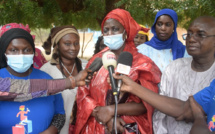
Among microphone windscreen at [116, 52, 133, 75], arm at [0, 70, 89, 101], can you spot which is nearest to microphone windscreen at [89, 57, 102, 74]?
arm at [0, 70, 89, 101]

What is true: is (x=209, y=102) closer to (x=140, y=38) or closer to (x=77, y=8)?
(x=140, y=38)

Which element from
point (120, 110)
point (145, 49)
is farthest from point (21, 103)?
point (145, 49)

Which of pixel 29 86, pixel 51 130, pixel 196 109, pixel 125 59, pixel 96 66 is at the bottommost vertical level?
pixel 51 130

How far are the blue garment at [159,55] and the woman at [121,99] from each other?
2.62 ft

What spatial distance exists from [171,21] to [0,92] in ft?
8.02

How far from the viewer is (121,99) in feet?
6.73

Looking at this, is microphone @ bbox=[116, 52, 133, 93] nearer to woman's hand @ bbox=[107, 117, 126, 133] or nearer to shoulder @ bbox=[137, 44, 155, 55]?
woman's hand @ bbox=[107, 117, 126, 133]

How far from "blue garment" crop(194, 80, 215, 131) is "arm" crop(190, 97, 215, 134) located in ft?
0.10

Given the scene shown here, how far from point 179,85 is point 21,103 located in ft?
4.70

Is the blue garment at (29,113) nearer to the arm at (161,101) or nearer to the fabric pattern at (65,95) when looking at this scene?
the fabric pattern at (65,95)

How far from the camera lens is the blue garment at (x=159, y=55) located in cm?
295

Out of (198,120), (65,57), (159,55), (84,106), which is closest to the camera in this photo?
(198,120)

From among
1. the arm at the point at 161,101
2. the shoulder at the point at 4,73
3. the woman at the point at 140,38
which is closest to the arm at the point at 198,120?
the arm at the point at 161,101

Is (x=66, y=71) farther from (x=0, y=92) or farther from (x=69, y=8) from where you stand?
(x=69, y=8)
